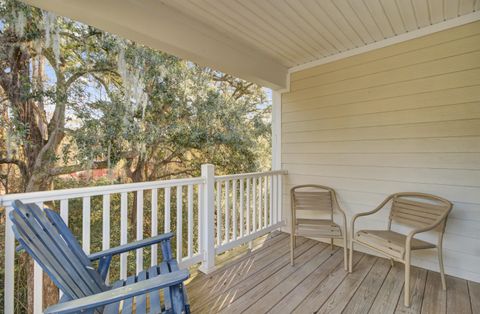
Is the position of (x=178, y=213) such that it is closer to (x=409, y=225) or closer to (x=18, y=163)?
(x=409, y=225)

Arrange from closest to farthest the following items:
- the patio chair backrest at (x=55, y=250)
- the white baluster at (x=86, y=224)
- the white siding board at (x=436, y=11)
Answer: the patio chair backrest at (x=55, y=250) < the white baluster at (x=86, y=224) < the white siding board at (x=436, y=11)

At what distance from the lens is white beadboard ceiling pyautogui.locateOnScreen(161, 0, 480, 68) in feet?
6.69

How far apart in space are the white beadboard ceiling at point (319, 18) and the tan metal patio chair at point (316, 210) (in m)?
1.85

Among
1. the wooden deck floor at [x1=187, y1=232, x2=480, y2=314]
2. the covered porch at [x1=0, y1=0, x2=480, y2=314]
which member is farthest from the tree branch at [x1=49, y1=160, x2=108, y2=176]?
the wooden deck floor at [x1=187, y1=232, x2=480, y2=314]

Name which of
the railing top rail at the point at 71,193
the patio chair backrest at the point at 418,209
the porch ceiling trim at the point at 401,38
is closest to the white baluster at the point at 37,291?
the railing top rail at the point at 71,193

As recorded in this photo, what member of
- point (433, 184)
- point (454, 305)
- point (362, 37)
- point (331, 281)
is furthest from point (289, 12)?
point (454, 305)

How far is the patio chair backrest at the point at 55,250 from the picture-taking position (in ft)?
3.39

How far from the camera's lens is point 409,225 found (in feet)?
8.06

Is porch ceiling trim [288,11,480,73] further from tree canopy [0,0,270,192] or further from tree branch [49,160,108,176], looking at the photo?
tree branch [49,160,108,176]

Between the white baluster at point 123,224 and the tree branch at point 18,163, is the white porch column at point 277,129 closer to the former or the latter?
the white baluster at point 123,224

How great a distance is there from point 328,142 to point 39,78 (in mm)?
4282

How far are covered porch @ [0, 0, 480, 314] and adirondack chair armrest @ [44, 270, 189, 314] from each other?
77cm

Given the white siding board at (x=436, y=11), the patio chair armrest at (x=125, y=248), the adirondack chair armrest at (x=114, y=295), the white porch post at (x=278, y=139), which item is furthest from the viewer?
the white porch post at (x=278, y=139)

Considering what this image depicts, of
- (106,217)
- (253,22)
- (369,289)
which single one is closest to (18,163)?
(106,217)
